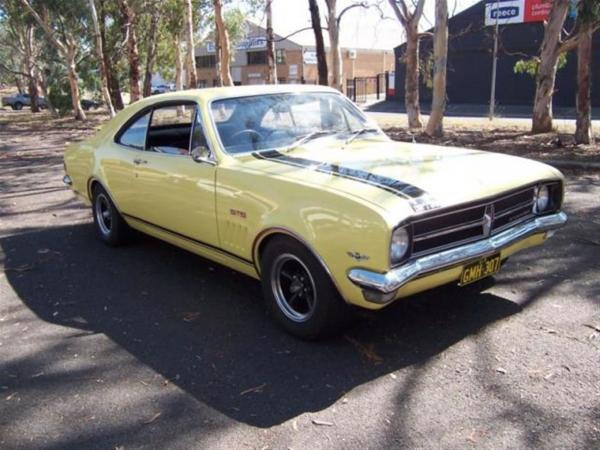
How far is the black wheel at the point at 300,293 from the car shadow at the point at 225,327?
5.4 inches

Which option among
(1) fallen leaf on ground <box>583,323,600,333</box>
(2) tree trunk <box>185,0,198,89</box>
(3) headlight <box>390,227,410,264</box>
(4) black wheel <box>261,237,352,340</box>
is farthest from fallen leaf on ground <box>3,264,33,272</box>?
(2) tree trunk <box>185,0,198,89</box>

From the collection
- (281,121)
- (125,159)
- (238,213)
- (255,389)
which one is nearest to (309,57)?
(125,159)

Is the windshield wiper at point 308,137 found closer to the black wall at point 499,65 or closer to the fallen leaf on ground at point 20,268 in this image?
the fallen leaf on ground at point 20,268

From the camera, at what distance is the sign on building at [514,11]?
3045cm

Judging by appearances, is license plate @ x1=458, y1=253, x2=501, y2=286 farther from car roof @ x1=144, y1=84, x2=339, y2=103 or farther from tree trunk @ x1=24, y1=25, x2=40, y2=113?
tree trunk @ x1=24, y1=25, x2=40, y2=113

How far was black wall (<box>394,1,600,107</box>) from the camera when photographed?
98.2 feet

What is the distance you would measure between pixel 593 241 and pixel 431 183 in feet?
9.63

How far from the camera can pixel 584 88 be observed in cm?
1159

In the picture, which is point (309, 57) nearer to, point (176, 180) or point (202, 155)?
point (176, 180)

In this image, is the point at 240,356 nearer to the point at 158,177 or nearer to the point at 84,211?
the point at 158,177

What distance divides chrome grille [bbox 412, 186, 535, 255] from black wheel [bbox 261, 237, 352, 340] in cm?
60


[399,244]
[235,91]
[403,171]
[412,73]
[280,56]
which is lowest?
[399,244]

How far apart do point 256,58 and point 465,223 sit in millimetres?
57249

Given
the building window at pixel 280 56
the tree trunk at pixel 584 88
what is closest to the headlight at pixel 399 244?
the tree trunk at pixel 584 88
